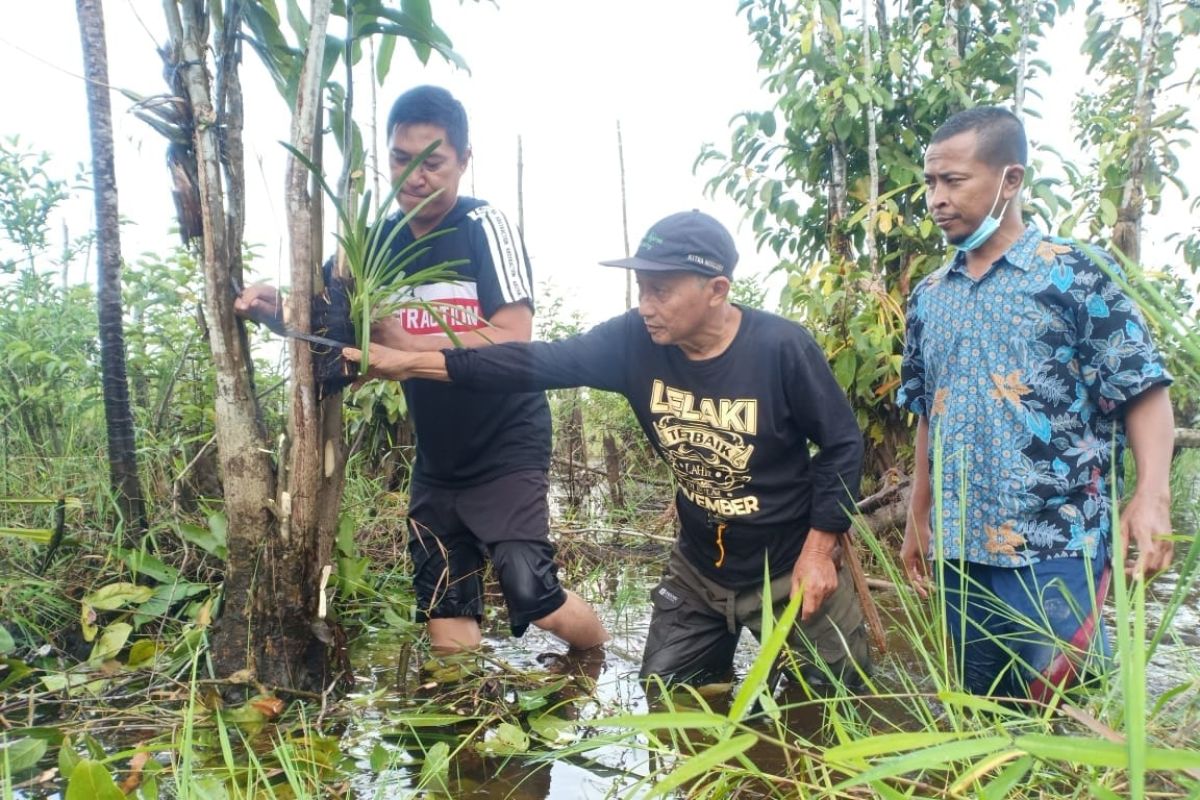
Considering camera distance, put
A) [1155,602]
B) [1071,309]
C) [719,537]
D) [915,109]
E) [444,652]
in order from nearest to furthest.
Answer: [1071,309] < [719,537] < [444,652] < [1155,602] < [915,109]

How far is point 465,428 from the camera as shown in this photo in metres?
3.19

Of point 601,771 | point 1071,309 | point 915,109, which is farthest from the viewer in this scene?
point 915,109

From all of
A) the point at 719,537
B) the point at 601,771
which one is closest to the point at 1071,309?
the point at 719,537

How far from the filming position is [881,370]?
4746 millimetres

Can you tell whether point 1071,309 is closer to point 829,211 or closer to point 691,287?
point 691,287

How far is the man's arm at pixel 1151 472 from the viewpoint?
6.86 feet

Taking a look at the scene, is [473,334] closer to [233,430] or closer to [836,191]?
[233,430]

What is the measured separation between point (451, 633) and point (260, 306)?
1.39 meters

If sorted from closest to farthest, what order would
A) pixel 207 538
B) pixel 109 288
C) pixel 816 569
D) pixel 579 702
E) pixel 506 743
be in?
pixel 506 743
pixel 816 569
pixel 579 702
pixel 207 538
pixel 109 288

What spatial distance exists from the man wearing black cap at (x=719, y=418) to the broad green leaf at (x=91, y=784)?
1.33 m

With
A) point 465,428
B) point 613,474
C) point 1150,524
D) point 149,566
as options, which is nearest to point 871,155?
point 613,474

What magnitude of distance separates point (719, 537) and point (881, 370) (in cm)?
217

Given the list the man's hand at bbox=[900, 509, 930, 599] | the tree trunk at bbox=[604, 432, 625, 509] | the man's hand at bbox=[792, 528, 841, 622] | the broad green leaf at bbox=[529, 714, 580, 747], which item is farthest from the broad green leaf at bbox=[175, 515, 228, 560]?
the tree trunk at bbox=[604, 432, 625, 509]

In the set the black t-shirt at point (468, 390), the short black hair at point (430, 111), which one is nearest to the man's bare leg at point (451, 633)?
the black t-shirt at point (468, 390)
